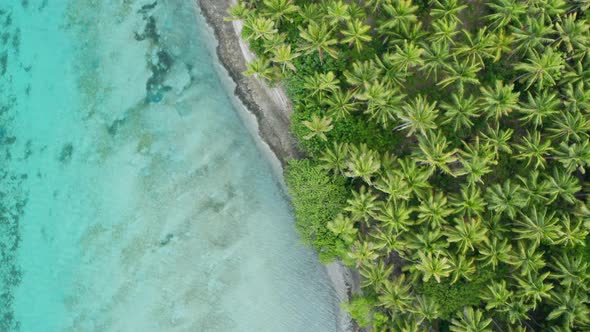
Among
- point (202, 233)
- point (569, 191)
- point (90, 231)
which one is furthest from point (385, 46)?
point (90, 231)

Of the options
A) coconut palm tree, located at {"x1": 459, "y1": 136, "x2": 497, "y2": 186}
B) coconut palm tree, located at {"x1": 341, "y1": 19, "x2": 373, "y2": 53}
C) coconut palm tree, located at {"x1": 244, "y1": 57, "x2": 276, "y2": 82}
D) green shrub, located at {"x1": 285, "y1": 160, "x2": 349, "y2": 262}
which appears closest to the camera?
coconut palm tree, located at {"x1": 459, "y1": 136, "x2": 497, "y2": 186}

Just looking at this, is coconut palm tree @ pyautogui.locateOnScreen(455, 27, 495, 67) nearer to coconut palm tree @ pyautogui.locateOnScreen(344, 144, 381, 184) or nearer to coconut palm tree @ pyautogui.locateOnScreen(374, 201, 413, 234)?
coconut palm tree @ pyautogui.locateOnScreen(344, 144, 381, 184)

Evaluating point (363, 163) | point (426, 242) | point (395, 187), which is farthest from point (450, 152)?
point (426, 242)

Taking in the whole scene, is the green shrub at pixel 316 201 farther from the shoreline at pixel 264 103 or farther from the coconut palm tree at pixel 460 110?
the coconut palm tree at pixel 460 110

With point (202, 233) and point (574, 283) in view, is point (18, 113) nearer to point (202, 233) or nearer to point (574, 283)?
point (202, 233)

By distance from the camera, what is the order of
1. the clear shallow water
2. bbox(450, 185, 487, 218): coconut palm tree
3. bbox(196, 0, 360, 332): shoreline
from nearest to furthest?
bbox(450, 185, 487, 218): coconut palm tree, bbox(196, 0, 360, 332): shoreline, the clear shallow water

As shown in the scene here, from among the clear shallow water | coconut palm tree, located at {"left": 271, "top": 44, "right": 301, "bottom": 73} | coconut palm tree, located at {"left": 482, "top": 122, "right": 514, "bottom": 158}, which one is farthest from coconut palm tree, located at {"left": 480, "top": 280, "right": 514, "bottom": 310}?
coconut palm tree, located at {"left": 271, "top": 44, "right": 301, "bottom": 73}

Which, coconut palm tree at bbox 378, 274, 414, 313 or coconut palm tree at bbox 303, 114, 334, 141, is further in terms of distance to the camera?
coconut palm tree at bbox 303, 114, 334, 141

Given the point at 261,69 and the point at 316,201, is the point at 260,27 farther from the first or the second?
the point at 316,201
